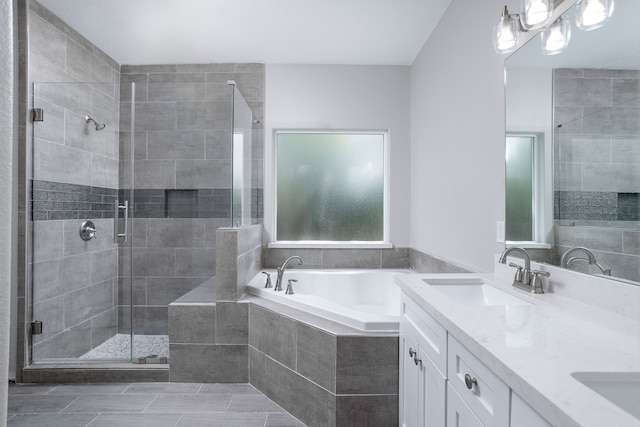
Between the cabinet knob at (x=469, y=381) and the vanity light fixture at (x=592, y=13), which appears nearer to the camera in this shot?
the cabinet knob at (x=469, y=381)

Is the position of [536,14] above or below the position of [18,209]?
above

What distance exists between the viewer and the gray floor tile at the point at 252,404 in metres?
2.26

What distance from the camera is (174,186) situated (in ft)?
10.3

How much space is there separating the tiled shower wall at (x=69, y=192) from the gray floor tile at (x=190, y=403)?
2.94ft

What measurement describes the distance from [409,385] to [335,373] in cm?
40

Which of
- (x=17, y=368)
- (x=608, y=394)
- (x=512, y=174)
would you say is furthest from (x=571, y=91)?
(x=17, y=368)

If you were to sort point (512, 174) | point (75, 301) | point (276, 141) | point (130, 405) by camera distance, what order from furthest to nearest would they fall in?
Answer: point (276, 141), point (75, 301), point (130, 405), point (512, 174)

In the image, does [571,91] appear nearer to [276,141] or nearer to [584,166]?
[584,166]

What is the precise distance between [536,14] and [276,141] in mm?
2551

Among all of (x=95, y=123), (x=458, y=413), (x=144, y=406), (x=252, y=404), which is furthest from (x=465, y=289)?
(x=95, y=123)

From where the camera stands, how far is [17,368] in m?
2.57

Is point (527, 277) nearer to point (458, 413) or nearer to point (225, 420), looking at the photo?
point (458, 413)

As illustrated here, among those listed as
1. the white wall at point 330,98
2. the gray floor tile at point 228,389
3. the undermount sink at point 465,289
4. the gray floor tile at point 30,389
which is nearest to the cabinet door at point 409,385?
the undermount sink at point 465,289

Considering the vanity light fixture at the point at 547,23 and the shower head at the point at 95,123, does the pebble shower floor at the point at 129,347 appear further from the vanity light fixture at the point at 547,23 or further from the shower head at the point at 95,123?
the vanity light fixture at the point at 547,23
